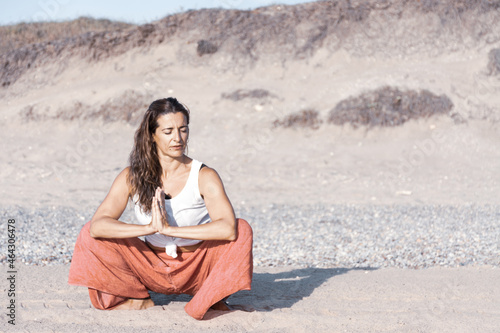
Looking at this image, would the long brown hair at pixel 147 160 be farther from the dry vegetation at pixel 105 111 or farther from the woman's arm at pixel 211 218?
the dry vegetation at pixel 105 111

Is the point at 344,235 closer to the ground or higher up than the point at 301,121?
closer to the ground

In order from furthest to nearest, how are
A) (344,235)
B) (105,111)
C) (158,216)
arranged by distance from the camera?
1. (105,111)
2. (344,235)
3. (158,216)

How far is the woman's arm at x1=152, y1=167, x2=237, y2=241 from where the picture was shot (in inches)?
121

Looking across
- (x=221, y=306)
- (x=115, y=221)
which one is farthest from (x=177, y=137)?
(x=221, y=306)

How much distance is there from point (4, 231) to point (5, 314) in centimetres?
342

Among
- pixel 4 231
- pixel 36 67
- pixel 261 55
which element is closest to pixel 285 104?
pixel 261 55

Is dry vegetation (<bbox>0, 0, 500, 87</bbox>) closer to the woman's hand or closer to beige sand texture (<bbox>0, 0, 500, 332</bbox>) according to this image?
beige sand texture (<bbox>0, 0, 500, 332</bbox>)

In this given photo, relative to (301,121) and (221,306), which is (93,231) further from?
(301,121)

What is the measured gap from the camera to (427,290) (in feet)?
13.0

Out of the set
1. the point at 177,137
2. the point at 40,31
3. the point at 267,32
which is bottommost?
the point at 177,137

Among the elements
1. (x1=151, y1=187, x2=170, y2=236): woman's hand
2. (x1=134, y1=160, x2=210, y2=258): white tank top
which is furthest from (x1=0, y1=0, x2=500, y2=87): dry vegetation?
(x1=151, y1=187, x2=170, y2=236): woman's hand

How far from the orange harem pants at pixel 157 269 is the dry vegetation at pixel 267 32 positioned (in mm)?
12451

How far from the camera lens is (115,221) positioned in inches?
125

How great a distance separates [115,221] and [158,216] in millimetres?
302
